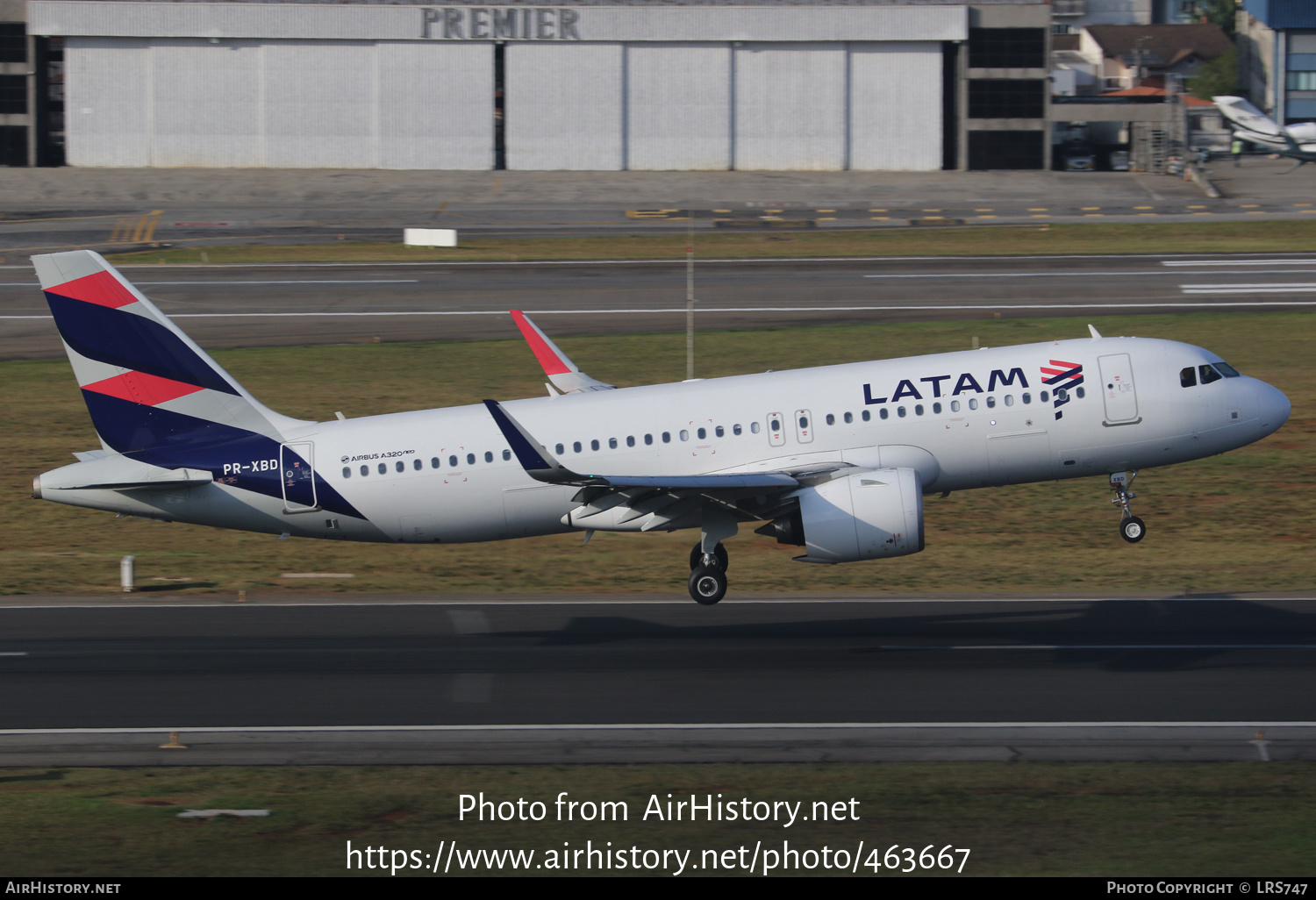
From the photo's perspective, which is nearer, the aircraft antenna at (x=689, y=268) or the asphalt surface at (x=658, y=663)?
the asphalt surface at (x=658, y=663)

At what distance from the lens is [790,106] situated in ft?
369

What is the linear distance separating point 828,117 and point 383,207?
121ft

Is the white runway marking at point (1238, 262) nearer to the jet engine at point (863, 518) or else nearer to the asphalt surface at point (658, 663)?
the asphalt surface at point (658, 663)

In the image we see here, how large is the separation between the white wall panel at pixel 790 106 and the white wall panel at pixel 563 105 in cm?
984

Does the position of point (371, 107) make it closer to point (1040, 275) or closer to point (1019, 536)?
point (1040, 275)


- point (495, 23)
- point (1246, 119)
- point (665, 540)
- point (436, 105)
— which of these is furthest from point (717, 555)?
point (1246, 119)

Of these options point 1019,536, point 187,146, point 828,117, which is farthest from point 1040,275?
point 187,146

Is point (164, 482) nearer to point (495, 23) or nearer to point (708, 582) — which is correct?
point (708, 582)

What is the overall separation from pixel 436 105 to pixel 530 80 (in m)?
7.53

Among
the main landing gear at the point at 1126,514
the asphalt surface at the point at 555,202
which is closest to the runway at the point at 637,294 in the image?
the asphalt surface at the point at 555,202

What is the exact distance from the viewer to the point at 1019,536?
40000mm

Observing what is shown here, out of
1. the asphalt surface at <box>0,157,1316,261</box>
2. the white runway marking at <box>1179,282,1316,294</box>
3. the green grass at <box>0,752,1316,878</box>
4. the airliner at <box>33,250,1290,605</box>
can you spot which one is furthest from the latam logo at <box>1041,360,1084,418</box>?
the asphalt surface at <box>0,157,1316,261</box>

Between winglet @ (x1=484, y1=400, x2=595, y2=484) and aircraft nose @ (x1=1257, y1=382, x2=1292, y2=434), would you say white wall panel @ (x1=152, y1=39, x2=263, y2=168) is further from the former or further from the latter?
aircraft nose @ (x1=1257, y1=382, x2=1292, y2=434)

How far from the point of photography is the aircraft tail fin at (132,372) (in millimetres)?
30297
